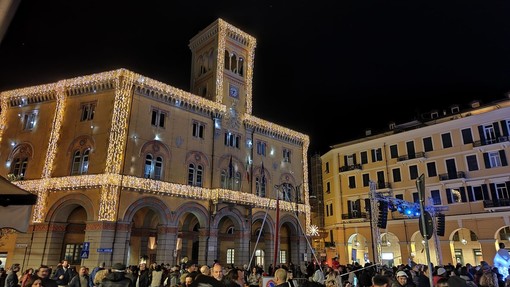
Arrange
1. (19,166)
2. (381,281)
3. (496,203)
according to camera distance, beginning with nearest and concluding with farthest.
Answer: (381,281) < (19,166) < (496,203)

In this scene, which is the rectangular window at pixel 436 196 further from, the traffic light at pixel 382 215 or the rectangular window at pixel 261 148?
the traffic light at pixel 382 215

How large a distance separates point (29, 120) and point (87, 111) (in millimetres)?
5561

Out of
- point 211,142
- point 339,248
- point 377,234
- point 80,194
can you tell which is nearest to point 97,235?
point 80,194

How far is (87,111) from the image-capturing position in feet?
86.9

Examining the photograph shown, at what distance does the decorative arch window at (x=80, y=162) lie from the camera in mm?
25000

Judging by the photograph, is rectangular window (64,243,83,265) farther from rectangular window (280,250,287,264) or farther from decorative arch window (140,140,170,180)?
rectangular window (280,250,287,264)

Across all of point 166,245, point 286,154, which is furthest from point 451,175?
point 166,245

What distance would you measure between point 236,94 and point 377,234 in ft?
61.7

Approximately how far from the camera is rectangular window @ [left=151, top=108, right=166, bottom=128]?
89.2ft

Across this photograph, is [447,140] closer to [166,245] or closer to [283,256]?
[283,256]

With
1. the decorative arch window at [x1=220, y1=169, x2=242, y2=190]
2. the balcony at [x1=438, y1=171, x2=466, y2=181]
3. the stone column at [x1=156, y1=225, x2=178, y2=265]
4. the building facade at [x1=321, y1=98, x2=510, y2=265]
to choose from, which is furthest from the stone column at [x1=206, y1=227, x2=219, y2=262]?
the balcony at [x1=438, y1=171, x2=466, y2=181]

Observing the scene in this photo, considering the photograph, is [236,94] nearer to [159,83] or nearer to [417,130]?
[159,83]

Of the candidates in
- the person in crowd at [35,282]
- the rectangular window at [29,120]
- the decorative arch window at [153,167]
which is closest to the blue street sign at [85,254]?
the decorative arch window at [153,167]

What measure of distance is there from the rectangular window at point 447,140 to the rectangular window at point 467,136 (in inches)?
48.3
